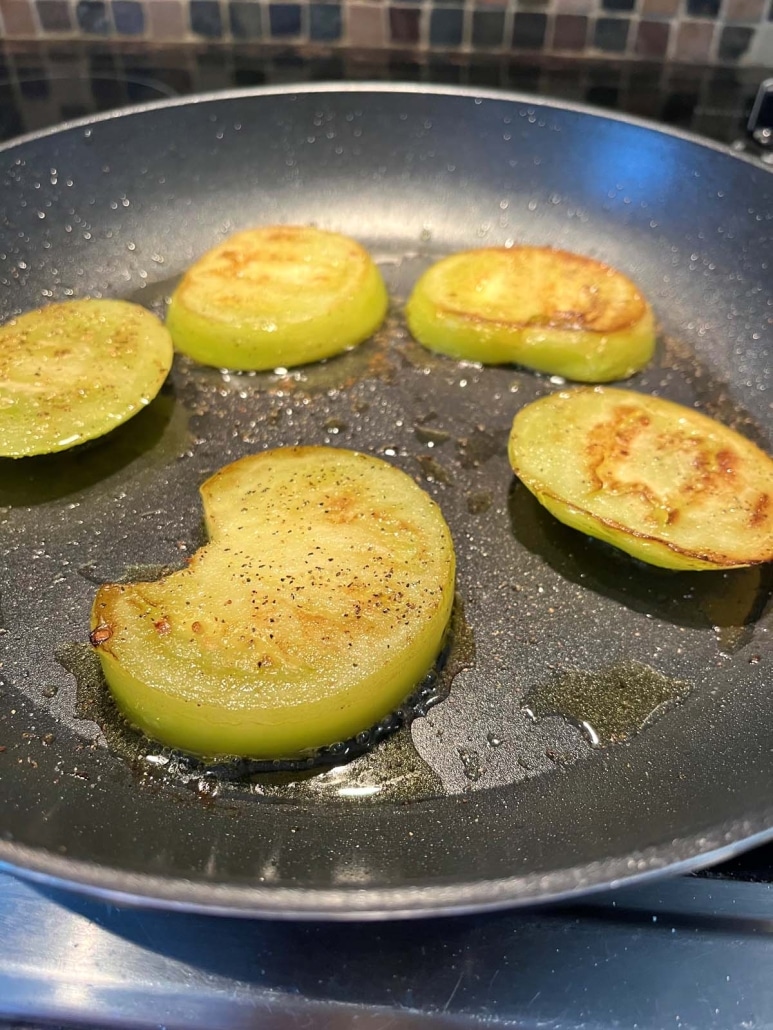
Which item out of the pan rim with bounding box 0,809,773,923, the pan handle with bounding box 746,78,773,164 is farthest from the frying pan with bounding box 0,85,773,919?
the pan handle with bounding box 746,78,773,164

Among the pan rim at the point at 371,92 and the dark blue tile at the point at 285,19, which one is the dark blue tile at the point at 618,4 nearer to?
the pan rim at the point at 371,92

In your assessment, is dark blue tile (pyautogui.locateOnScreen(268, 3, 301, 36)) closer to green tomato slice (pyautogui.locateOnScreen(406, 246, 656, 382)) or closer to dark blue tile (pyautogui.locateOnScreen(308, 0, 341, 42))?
dark blue tile (pyautogui.locateOnScreen(308, 0, 341, 42))

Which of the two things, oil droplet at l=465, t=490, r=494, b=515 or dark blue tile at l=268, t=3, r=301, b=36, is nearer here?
oil droplet at l=465, t=490, r=494, b=515

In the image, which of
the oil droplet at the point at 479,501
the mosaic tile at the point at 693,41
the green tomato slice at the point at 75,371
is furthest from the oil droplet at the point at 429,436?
the mosaic tile at the point at 693,41

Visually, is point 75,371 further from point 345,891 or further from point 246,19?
point 246,19

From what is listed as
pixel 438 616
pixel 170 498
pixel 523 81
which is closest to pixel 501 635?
pixel 438 616

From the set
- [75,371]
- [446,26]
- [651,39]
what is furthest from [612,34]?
[75,371]

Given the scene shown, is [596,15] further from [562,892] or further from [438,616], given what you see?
[562,892]
